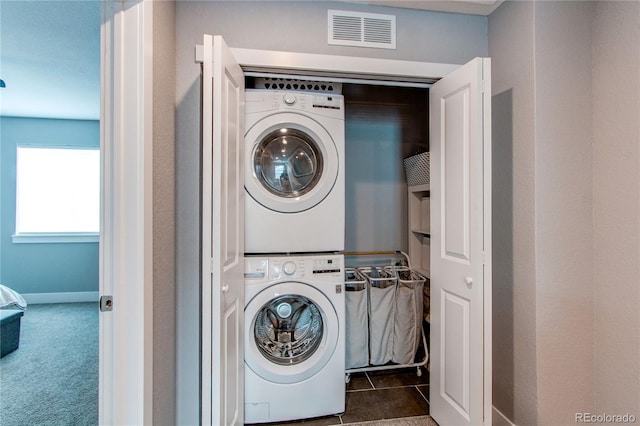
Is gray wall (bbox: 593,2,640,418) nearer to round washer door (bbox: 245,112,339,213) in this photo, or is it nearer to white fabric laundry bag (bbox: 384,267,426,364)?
white fabric laundry bag (bbox: 384,267,426,364)

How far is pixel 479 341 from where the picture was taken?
1.46 metres

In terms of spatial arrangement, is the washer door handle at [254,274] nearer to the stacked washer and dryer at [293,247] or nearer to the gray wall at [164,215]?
the stacked washer and dryer at [293,247]

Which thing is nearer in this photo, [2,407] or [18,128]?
[2,407]

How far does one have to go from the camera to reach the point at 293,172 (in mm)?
1921

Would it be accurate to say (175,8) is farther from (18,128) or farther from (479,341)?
(18,128)

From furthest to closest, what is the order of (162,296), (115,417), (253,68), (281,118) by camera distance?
(281,118)
(253,68)
(162,296)
(115,417)

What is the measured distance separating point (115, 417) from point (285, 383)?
2.84 feet

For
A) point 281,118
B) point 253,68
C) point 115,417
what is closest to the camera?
point 115,417

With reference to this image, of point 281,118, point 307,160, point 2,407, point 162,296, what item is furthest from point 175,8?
point 2,407

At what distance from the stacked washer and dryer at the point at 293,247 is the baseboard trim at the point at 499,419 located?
2.71ft

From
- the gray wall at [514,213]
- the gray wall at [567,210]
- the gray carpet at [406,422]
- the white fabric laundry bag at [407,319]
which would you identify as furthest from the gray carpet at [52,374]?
the gray wall at [567,210]

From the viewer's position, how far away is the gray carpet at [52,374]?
1.89 m

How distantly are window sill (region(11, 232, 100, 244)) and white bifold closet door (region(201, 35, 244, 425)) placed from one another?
3698mm

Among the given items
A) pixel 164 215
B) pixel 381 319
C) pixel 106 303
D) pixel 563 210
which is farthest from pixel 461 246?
pixel 106 303
